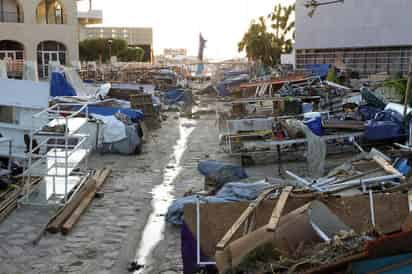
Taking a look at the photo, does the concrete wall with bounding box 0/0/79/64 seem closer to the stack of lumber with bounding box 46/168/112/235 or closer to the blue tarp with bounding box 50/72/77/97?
the blue tarp with bounding box 50/72/77/97

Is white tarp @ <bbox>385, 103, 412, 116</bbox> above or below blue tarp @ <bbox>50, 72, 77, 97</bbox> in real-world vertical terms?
below

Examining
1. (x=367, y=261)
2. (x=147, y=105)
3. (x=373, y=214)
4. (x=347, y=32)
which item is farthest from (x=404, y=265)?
(x=347, y=32)

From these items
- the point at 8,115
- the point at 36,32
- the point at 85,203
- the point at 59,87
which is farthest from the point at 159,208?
the point at 36,32

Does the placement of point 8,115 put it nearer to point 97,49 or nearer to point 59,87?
point 59,87

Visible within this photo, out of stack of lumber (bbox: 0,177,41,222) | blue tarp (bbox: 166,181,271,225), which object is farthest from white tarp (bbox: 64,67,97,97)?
blue tarp (bbox: 166,181,271,225)

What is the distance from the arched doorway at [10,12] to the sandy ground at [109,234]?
3104 centimetres

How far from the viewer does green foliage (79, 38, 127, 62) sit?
5956cm

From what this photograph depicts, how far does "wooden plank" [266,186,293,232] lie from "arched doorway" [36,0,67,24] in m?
40.2

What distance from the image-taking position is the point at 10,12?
137 feet

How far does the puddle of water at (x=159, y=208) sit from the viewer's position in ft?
27.1

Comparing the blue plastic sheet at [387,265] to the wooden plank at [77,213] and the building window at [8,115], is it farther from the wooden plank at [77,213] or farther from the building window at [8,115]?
the building window at [8,115]

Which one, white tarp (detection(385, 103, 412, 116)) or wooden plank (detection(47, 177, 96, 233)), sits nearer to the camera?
wooden plank (detection(47, 177, 96, 233))

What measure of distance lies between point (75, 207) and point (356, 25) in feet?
88.7

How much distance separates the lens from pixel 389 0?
30.8 m
